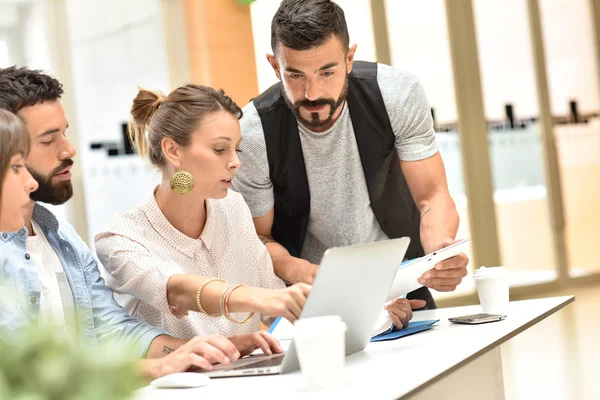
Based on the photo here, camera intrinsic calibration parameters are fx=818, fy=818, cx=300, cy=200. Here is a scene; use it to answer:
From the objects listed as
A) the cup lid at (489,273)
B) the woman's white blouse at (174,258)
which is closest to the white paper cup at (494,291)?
the cup lid at (489,273)

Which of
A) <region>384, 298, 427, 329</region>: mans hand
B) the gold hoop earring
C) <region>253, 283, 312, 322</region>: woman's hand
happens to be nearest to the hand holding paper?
<region>384, 298, 427, 329</region>: mans hand

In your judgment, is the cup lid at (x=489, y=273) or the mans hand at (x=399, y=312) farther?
the cup lid at (x=489, y=273)

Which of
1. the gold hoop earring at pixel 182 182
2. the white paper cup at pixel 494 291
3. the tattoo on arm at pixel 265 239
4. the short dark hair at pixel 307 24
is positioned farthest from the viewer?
the tattoo on arm at pixel 265 239

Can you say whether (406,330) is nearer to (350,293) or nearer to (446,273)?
(446,273)

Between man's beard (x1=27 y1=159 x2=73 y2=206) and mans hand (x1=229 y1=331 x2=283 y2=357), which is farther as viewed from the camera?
man's beard (x1=27 y1=159 x2=73 y2=206)

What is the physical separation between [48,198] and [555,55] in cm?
675

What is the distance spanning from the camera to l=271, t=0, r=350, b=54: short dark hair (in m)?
2.11

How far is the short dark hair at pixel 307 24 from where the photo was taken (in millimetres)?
2105

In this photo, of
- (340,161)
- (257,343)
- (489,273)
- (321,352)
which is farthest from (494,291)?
(321,352)

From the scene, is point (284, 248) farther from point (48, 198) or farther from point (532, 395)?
point (532, 395)

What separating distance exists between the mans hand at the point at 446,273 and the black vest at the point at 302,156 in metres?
0.49

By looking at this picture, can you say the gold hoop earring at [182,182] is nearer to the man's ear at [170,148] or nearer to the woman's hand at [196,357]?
the man's ear at [170,148]

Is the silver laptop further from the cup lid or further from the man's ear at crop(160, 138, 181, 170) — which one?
the man's ear at crop(160, 138, 181, 170)

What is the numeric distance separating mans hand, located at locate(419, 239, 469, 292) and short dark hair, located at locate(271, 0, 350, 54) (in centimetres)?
63
